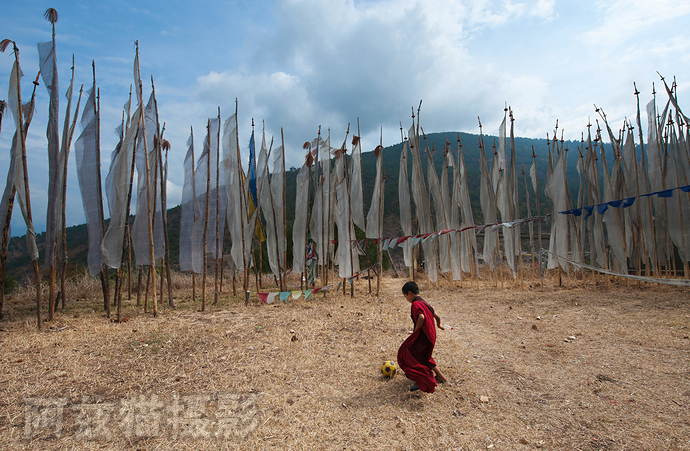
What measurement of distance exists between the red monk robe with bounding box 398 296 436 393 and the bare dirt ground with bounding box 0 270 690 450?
158 millimetres

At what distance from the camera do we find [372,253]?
14.3 m

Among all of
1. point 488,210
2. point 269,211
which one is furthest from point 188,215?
point 488,210

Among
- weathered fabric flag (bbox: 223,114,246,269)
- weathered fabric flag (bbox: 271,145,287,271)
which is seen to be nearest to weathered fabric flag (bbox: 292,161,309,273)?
weathered fabric flag (bbox: 271,145,287,271)

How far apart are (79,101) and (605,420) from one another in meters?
8.04

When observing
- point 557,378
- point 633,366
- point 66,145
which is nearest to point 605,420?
point 557,378

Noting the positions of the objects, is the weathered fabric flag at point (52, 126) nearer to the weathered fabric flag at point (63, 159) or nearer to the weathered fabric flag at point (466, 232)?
the weathered fabric flag at point (63, 159)

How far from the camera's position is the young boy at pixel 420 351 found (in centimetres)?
305

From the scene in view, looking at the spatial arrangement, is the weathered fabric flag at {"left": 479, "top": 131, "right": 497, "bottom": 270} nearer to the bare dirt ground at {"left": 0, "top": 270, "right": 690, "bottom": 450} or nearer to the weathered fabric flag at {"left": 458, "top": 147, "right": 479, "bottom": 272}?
the weathered fabric flag at {"left": 458, "top": 147, "right": 479, "bottom": 272}

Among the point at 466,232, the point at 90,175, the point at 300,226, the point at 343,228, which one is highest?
the point at 90,175

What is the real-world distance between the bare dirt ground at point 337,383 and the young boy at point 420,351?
0.15 metres

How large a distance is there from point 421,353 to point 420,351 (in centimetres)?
2

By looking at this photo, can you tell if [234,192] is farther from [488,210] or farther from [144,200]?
[488,210]

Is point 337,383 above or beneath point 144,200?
beneath

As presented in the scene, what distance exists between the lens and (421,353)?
3.16 metres
